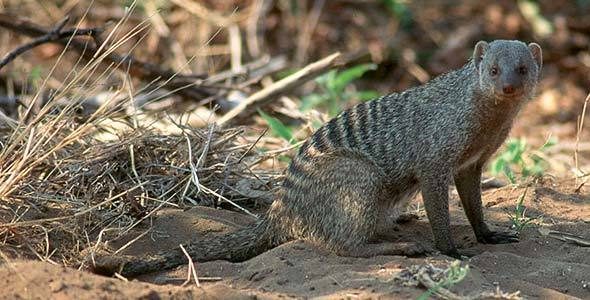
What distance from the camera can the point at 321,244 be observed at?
363 centimetres

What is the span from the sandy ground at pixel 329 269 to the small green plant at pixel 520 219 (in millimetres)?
32

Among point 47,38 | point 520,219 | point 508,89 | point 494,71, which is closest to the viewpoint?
point 508,89

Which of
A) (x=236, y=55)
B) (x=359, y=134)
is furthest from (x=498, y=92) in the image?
(x=236, y=55)

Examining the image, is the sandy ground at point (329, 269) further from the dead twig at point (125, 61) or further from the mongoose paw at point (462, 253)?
the dead twig at point (125, 61)

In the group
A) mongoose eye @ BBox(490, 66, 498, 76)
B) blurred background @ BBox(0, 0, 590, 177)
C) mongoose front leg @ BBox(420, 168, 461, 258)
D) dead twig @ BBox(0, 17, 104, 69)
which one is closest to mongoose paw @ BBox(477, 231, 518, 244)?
mongoose front leg @ BBox(420, 168, 461, 258)

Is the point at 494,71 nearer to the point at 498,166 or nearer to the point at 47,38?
the point at 498,166

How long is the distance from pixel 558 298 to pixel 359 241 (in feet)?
2.73

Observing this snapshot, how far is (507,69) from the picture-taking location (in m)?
3.56

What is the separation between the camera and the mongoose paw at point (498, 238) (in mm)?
3781

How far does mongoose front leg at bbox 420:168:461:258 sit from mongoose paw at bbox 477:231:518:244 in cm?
25

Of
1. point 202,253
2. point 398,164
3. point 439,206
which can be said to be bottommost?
point 202,253

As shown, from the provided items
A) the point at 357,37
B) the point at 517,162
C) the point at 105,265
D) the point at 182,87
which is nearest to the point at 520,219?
the point at 517,162

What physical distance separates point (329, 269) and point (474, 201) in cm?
86

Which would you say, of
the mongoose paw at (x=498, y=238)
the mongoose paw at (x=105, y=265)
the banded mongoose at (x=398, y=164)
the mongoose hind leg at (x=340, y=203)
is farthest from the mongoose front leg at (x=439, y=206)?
the mongoose paw at (x=105, y=265)
